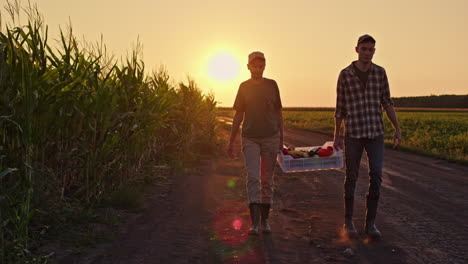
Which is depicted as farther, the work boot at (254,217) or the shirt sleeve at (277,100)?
the shirt sleeve at (277,100)

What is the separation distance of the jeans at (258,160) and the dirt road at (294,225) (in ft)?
1.75

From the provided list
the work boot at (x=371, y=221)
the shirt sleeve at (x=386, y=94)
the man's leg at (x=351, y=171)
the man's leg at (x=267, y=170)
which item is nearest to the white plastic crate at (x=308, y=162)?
the man's leg at (x=267, y=170)

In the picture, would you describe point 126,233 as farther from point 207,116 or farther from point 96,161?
point 207,116

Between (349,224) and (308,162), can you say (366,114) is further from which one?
(349,224)

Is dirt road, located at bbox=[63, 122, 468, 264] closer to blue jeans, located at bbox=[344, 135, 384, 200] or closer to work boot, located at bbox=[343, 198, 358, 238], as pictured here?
work boot, located at bbox=[343, 198, 358, 238]

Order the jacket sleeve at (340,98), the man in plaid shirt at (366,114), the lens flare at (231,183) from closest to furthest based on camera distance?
the man in plaid shirt at (366,114)
the jacket sleeve at (340,98)
the lens flare at (231,183)

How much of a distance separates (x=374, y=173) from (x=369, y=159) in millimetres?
177

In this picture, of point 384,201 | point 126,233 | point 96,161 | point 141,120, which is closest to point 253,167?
point 126,233

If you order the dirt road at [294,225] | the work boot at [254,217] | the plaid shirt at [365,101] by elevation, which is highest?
the plaid shirt at [365,101]

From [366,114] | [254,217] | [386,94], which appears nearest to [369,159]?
[366,114]

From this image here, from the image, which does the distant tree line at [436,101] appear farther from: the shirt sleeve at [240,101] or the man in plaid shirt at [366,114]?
the shirt sleeve at [240,101]

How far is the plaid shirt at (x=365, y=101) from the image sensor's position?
537 centimetres

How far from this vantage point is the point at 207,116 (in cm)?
1566

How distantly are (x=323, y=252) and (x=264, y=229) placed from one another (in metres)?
0.92
